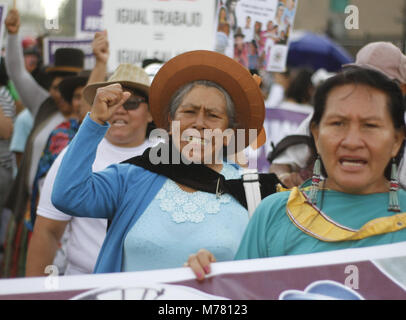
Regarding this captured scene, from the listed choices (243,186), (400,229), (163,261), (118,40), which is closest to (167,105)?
(243,186)

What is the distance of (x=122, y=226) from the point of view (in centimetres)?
278

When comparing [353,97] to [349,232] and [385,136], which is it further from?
[349,232]

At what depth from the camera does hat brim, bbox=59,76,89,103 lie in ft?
17.8

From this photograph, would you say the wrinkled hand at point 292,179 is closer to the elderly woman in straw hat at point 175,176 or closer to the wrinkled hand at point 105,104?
the elderly woman in straw hat at point 175,176

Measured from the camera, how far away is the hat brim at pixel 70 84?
5.43 meters

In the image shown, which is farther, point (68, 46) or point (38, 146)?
point (68, 46)

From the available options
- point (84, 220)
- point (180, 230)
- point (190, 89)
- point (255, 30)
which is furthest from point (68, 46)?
point (180, 230)

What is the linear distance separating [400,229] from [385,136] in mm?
332

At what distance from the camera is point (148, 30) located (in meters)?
5.22

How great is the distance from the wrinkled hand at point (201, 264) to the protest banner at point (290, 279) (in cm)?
2

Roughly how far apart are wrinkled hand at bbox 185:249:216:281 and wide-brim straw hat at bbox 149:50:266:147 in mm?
1059

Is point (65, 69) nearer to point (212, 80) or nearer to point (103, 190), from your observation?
point (212, 80)

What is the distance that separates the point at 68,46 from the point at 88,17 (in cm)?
43
